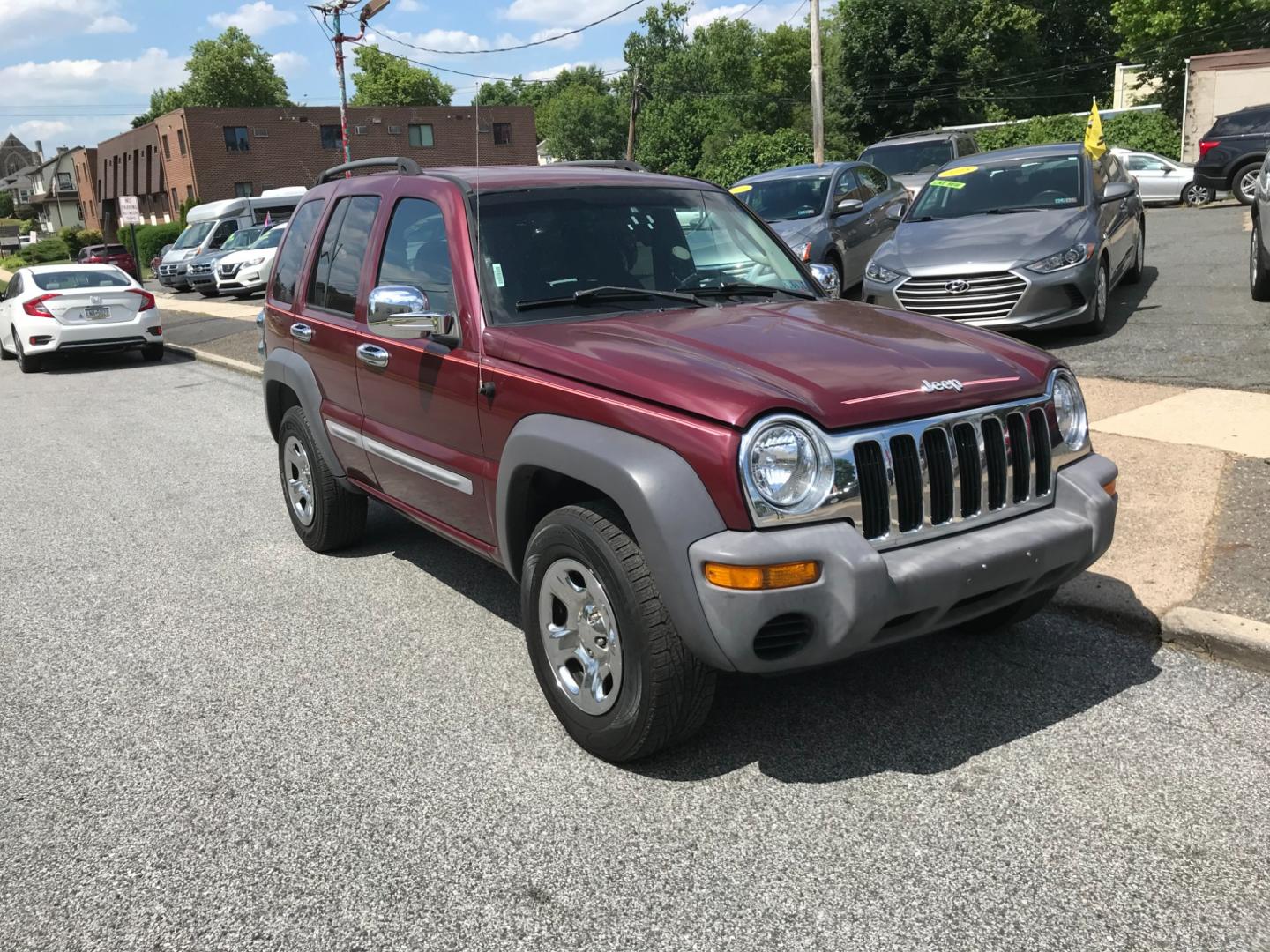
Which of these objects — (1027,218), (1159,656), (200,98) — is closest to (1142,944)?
(1159,656)

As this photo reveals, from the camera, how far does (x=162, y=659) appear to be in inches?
185

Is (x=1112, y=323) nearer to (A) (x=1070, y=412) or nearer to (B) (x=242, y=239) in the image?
(A) (x=1070, y=412)

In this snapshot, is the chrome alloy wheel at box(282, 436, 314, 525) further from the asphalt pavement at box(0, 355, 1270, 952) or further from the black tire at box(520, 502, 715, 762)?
the black tire at box(520, 502, 715, 762)

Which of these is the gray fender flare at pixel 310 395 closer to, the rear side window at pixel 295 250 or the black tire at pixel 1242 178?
the rear side window at pixel 295 250

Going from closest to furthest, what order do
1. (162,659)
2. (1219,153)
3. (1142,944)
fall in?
(1142,944), (162,659), (1219,153)

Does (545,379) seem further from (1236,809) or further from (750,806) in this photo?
(1236,809)

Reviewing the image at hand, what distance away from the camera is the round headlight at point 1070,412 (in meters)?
3.80

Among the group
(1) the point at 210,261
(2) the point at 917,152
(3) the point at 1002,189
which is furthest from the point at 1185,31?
(3) the point at 1002,189

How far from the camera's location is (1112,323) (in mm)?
10516

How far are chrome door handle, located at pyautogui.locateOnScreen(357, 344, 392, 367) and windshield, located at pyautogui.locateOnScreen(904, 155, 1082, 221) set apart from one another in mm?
7181

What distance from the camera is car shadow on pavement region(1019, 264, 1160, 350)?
9.95 meters

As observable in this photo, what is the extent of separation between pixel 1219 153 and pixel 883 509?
23.2 metres

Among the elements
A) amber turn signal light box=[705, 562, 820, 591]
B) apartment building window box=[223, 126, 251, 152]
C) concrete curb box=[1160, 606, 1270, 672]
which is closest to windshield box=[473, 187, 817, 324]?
amber turn signal light box=[705, 562, 820, 591]

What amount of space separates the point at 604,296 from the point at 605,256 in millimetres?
230
